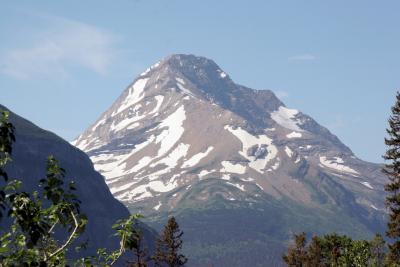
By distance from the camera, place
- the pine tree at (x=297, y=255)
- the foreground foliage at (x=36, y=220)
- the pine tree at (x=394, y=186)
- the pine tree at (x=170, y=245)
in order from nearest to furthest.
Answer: the foreground foliage at (x=36, y=220) < the pine tree at (x=394, y=186) < the pine tree at (x=170, y=245) < the pine tree at (x=297, y=255)

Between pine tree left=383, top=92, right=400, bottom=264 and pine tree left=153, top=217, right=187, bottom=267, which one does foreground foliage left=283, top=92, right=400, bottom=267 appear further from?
pine tree left=153, top=217, right=187, bottom=267

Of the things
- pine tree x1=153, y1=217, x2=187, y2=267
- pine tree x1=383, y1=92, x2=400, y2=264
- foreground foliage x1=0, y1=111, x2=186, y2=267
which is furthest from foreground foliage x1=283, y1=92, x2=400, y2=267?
foreground foliage x1=0, y1=111, x2=186, y2=267

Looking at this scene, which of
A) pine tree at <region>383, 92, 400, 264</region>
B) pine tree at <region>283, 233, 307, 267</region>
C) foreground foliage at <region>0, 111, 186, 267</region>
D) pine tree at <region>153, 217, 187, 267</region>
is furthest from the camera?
pine tree at <region>283, 233, 307, 267</region>

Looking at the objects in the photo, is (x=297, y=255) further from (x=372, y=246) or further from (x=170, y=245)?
(x=170, y=245)

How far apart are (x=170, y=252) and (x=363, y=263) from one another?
88.2 ft

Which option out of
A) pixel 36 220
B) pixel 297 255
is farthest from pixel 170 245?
pixel 36 220

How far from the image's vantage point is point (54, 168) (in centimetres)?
1705

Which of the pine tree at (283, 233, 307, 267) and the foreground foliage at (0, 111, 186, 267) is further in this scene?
the pine tree at (283, 233, 307, 267)

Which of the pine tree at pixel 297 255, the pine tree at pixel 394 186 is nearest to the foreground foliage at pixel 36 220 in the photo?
the pine tree at pixel 394 186

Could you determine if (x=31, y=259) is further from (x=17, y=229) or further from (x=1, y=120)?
(x=1, y=120)

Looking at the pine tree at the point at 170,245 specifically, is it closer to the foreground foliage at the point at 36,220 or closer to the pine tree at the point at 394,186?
the pine tree at the point at 394,186

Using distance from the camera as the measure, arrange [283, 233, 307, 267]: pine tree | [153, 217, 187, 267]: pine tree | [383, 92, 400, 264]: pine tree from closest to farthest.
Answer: [383, 92, 400, 264]: pine tree, [153, 217, 187, 267]: pine tree, [283, 233, 307, 267]: pine tree

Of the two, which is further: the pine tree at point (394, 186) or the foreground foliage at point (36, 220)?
the pine tree at point (394, 186)

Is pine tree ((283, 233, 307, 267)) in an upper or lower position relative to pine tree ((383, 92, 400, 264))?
lower
